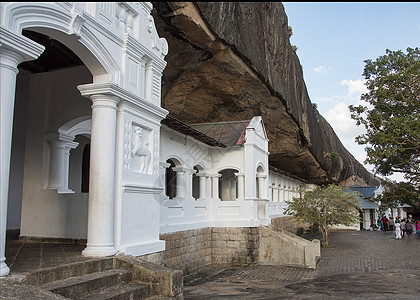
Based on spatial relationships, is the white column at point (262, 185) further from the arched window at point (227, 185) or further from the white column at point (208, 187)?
the white column at point (208, 187)

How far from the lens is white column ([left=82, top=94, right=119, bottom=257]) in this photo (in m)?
6.47

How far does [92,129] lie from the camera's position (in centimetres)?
675

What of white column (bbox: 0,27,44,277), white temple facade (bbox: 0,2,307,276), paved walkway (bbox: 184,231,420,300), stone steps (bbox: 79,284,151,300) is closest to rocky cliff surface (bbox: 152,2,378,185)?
white temple facade (bbox: 0,2,307,276)

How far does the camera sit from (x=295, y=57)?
22266 millimetres

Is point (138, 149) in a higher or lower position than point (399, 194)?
higher

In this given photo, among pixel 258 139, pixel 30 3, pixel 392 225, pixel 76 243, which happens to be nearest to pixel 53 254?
pixel 76 243

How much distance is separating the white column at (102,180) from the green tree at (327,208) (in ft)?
49.1

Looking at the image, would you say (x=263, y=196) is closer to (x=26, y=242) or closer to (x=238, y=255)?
(x=238, y=255)

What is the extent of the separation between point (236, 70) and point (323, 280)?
767 centimetres

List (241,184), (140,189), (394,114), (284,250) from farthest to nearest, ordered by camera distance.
Answer: 1. (394,114)
2. (241,184)
3. (284,250)
4. (140,189)

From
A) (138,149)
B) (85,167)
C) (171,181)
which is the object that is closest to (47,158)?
(138,149)

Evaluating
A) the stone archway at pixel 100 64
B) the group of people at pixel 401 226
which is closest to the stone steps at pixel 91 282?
the stone archway at pixel 100 64

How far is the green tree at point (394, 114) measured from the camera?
866 inches

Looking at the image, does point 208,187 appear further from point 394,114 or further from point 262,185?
point 394,114
